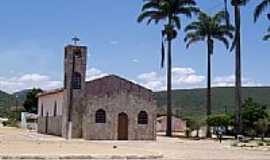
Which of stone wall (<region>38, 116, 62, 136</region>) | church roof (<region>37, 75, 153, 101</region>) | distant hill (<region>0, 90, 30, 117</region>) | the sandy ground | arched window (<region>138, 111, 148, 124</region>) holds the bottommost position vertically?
the sandy ground

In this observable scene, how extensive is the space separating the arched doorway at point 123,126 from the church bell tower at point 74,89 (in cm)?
321

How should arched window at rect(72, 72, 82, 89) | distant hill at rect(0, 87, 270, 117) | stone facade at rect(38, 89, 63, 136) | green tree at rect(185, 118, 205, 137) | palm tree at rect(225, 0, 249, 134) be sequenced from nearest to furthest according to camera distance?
arched window at rect(72, 72, 82, 89), palm tree at rect(225, 0, 249, 134), stone facade at rect(38, 89, 63, 136), green tree at rect(185, 118, 205, 137), distant hill at rect(0, 87, 270, 117)

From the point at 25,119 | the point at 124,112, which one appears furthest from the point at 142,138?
the point at 25,119

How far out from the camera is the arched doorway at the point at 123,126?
48.0 meters

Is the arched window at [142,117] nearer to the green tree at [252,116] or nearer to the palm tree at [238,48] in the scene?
the palm tree at [238,48]

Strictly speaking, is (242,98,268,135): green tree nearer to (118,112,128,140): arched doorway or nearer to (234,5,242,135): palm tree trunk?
(234,5,242,135): palm tree trunk

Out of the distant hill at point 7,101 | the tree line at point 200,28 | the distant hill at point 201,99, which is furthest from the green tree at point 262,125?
the distant hill at point 7,101

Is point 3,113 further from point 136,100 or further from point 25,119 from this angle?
point 136,100

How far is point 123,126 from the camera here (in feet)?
158

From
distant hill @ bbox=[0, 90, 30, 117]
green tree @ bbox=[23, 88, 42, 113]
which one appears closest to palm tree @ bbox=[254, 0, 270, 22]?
green tree @ bbox=[23, 88, 42, 113]

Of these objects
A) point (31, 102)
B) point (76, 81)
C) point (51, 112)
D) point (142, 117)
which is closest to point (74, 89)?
point (76, 81)

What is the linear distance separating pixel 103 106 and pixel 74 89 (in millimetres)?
2789

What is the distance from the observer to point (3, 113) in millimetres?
125625

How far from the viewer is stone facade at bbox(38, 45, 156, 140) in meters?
47.2
